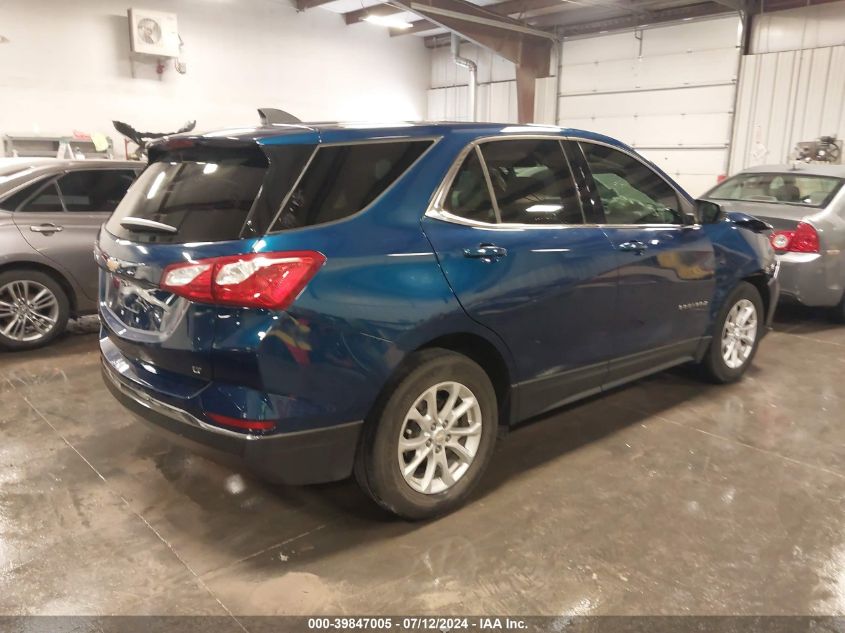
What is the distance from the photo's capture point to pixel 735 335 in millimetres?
4352

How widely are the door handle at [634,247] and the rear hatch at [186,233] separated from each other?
67.5 inches

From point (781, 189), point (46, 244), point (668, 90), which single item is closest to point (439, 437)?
point (46, 244)

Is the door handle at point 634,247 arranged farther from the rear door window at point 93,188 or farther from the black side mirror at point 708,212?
the rear door window at point 93,188

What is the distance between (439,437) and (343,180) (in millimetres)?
1105

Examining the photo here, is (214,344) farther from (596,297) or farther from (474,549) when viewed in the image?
(596,297)

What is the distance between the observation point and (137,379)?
2521 mm

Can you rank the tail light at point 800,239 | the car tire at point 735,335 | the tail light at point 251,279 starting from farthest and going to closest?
the tail light at point 800,239 → the car tire at point 735,335 → the tail light at point 251,279

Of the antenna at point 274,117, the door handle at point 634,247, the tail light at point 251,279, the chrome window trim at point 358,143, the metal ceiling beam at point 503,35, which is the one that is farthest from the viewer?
the metal ceiling beam at point 503,35

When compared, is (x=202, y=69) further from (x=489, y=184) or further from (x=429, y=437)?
(x=429, y=437)

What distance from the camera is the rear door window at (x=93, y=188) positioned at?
5219 millimetres

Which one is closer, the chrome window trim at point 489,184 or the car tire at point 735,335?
the chrome window trim at point 489,184

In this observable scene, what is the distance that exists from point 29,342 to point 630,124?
10.0 meters

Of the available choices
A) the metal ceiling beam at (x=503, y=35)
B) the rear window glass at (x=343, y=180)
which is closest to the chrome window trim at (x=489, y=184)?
the rear window glass at (x=343, y=180)

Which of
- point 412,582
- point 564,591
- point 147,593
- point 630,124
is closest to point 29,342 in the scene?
point 147,593
